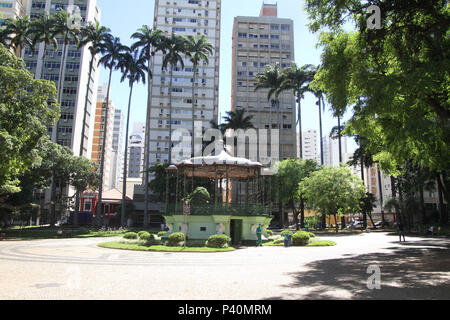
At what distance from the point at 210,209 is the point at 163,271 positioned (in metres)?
13.6

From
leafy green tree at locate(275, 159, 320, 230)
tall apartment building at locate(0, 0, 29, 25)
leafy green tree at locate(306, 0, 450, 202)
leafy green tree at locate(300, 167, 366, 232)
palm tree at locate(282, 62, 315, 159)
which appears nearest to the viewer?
leafy green tree at locate(306, 0, 450, 202)

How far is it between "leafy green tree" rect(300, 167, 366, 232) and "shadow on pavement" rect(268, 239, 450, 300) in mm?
28505

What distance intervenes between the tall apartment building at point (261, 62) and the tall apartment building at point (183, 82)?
7686 millimetres

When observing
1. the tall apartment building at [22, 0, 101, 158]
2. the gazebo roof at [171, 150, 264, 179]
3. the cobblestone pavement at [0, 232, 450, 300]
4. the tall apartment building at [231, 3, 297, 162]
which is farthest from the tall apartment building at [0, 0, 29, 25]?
the cobblestone pavement at [0, 232, 450, 300]

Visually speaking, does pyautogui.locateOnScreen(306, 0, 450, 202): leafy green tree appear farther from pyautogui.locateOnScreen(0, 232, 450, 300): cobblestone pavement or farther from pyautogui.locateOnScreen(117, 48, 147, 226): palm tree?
pyautogui.locateOnScreen(117, 48, 147, 226): palm tree

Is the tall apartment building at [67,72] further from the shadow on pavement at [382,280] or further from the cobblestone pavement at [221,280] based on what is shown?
the shadow on pavement at [382,280]

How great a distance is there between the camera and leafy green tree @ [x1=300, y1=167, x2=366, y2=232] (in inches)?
1705

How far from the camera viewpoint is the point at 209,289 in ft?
28.5

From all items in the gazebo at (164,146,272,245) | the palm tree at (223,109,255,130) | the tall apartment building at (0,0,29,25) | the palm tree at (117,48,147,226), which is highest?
the tall apartment building at (0,0,29,25)

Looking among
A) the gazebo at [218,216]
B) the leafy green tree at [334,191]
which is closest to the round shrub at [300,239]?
the gazebo at [218,216]

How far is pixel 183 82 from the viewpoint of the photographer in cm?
9075

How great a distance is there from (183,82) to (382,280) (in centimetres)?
8586
